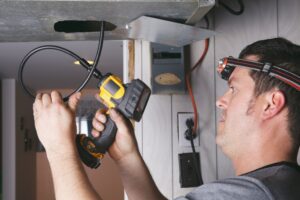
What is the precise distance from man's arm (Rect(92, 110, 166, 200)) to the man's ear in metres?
0.35

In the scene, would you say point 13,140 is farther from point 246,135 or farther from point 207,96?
point 246,135

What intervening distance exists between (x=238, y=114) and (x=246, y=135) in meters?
0.05

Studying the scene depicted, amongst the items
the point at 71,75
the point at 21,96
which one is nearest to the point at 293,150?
the point at 71,75

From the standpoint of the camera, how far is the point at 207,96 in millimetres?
1333

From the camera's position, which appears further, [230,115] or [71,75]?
[71,75]

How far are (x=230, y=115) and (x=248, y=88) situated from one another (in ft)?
0.26

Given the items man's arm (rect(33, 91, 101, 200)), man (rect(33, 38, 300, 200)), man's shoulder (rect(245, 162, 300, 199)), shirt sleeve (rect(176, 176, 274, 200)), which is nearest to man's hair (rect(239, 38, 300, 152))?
man (rect(33, 38, 300, 200))

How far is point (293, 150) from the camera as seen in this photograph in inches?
35.7

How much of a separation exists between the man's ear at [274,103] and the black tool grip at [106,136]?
375mm

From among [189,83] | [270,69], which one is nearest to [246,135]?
[270,69]

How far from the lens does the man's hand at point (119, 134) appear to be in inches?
37.8

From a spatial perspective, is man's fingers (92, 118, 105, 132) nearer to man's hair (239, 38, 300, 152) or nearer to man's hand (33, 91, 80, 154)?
man's hand (33, 91, 80, 154)

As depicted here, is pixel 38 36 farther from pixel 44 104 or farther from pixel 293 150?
pixel 293 150

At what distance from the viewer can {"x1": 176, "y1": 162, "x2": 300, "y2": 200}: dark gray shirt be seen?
2.39 feet
